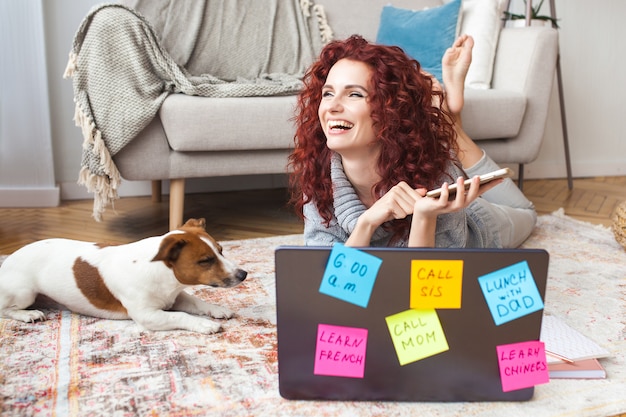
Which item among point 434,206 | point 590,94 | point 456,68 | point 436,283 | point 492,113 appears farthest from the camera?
point 590,94

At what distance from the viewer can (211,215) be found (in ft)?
8.66

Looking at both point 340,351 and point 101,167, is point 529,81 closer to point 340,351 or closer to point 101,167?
point 101,167

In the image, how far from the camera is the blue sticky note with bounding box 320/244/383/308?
0.96m

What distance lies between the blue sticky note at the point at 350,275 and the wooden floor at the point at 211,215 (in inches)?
52.1

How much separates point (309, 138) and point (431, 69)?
1.42 m

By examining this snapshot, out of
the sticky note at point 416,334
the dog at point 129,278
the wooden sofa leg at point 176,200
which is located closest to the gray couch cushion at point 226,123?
the wooden sofa leg at point 176,200

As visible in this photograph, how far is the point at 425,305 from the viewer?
979mm

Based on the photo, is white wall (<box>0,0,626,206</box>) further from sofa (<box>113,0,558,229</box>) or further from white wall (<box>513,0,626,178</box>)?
sofa (<box>113,0,558,229</box>)

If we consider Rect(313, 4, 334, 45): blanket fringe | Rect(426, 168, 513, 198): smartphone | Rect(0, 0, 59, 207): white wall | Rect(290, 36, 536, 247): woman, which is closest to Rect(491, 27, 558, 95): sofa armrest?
Rect(313, 4, 334, 45): blanket fringe

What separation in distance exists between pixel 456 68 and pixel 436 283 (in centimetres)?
119

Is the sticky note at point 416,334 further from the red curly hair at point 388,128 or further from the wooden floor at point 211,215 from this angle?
the wooden floor at point 211,215

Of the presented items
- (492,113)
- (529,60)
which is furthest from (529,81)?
(492,113)

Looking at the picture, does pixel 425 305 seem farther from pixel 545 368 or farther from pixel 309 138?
pixel 309 138

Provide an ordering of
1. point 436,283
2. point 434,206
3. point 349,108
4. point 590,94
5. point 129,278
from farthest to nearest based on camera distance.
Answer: point 590,94 → point 129,278 → point 349,108 → point 434,206 → point 436,283
